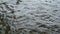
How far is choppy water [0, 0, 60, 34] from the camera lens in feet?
4.11

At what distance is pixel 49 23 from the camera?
133 centimetres

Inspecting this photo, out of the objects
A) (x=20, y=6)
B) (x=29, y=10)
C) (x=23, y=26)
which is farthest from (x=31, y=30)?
(x=20, y=6)

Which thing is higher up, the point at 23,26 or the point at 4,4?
the point at 4,4

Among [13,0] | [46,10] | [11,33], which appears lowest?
[11,33]

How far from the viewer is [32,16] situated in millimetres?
1457

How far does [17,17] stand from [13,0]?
45cm

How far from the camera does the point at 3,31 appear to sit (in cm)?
124

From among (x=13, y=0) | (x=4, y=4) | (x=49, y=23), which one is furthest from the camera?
(x=13, y=0)

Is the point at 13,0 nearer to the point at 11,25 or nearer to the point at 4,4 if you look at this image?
the point at 4,4

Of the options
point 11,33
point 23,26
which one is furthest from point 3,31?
point 23,26

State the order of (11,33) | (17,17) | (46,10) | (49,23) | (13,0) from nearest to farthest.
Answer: (11,33)
(49,23)
(17,17)
(46,10)
(13,0)

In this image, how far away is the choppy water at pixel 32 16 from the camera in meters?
1.25

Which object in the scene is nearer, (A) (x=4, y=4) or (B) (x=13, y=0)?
(A) (x=4, y=4)

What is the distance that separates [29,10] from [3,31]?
50 centimetres
